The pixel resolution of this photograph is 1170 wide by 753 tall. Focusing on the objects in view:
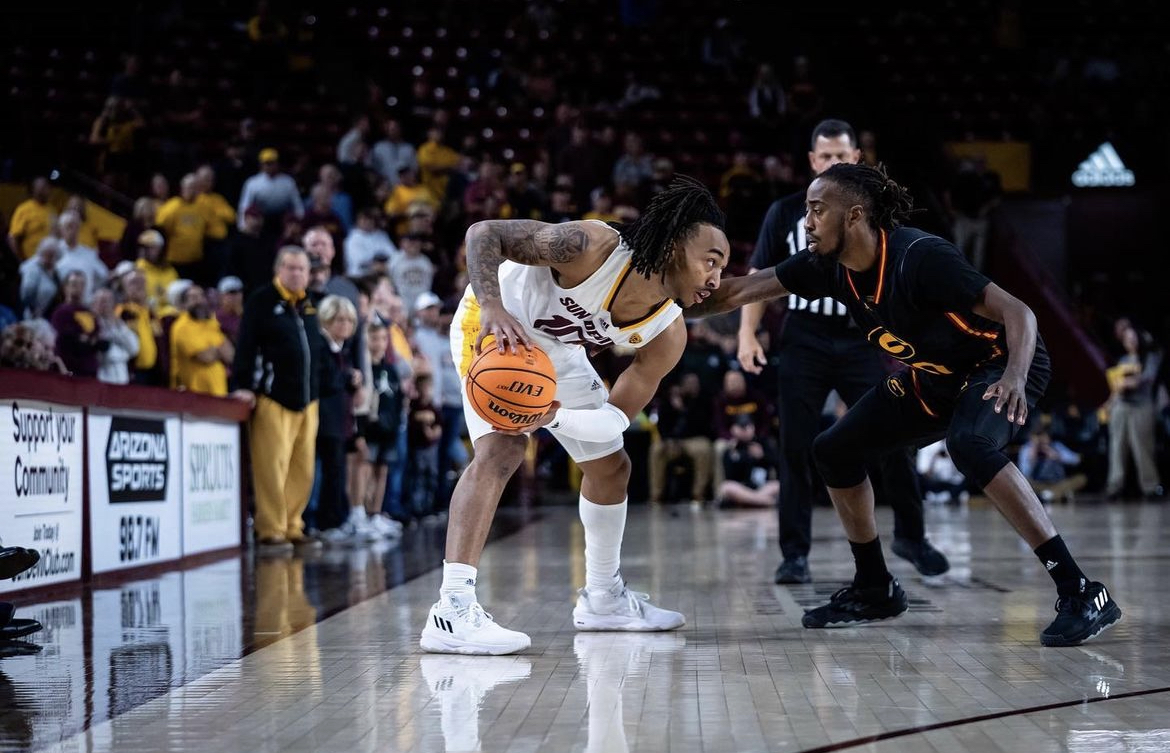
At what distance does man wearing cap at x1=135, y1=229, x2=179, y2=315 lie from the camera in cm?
1234

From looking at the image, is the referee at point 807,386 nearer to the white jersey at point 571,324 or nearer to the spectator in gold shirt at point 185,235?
the white jersey at point 571,324

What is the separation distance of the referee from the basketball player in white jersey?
167 cm

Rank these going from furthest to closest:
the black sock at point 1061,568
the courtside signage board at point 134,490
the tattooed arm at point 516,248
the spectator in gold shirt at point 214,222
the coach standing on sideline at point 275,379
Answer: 1. the spectator in gold shirt at point 214,222
2. the coach standing on sideline at point 275,379
3. the courtside signage board at point 134,490
4. the black sock at point 1061,568
5. the tattooed arm at point 516,248

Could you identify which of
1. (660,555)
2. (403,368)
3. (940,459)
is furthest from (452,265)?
(660,555)

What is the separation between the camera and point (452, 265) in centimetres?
1546

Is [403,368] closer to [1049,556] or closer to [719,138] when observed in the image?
[1049,556]

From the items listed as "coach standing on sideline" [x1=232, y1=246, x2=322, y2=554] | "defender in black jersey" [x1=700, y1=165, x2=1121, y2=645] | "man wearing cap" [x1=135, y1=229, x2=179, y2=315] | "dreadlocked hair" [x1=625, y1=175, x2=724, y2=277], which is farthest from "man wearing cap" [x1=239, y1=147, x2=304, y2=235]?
"dreadlocked hair" [x1=625, y1=175, x2=724, y2=277]

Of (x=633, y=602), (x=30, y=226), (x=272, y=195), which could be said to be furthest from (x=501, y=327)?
(x=272, y=195)

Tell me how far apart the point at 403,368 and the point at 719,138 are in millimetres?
9501

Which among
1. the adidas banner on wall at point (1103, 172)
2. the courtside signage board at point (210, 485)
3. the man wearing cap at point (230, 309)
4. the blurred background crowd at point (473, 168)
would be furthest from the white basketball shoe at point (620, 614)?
the adidas banner on wall at point (1103, 172)

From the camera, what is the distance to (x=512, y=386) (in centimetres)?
440

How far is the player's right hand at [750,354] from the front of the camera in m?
6.27

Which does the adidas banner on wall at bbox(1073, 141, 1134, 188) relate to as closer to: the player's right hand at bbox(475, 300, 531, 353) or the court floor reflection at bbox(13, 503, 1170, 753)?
the court floor reflection at bbox(13, 503, 1170, 753)

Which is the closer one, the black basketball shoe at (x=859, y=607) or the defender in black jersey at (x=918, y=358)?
the defender in black jersey at (x=918, y=358)
